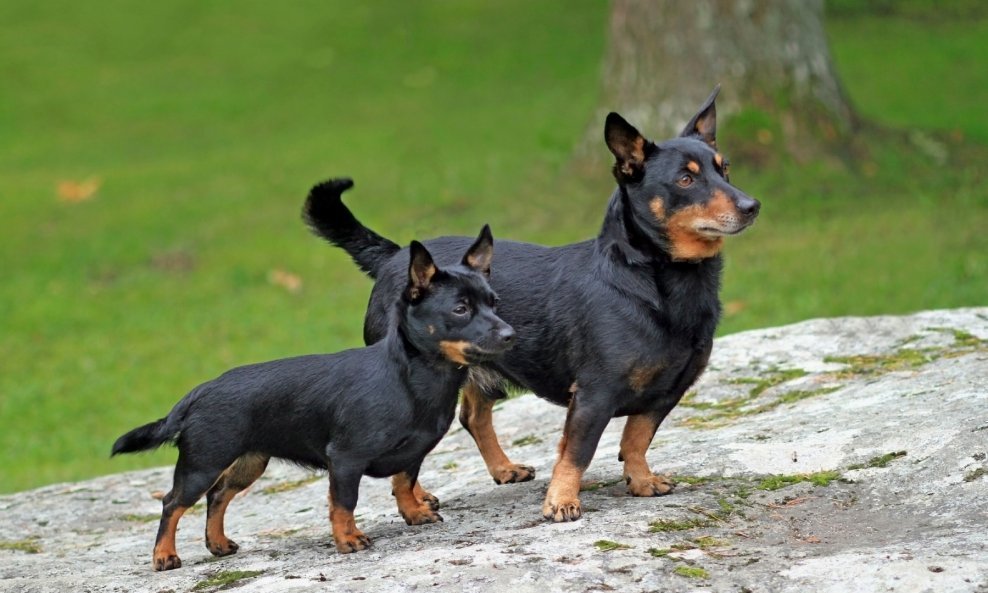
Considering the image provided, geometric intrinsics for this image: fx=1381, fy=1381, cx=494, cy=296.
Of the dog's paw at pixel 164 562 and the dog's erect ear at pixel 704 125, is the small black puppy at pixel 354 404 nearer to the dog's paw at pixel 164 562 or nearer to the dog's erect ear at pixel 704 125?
the dog's paw at pixel 164 562

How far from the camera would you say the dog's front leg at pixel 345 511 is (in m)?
5.86

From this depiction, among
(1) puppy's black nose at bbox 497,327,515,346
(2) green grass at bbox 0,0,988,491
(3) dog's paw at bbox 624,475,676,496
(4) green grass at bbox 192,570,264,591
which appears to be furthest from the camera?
(2) green grass at bbox 0,0,988,491

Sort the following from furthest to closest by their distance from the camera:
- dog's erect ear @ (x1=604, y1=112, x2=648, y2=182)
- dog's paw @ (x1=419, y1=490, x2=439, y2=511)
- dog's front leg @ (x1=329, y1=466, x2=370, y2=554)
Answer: dog's paw @ (x1=419, y1=490, x2=439, y2=511), dog's erect ear @ (x1=604, y1=112, x2=648, y2=182), dog's front leg @ (x1=329, y1=466, x2=370, y2=554)

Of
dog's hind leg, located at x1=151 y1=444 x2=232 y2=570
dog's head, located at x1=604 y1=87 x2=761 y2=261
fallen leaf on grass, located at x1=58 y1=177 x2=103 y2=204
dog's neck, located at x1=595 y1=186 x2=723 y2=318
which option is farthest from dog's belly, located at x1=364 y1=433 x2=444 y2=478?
fallen leaf on grass, located at x1=58 y1=177 x2=103 y2=204

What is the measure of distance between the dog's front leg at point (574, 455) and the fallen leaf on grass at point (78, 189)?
13.8m

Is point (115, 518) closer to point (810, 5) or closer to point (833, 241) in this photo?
point (833, 241)

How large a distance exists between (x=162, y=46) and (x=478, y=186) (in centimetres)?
1002

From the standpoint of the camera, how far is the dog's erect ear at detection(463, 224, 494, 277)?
6.09 meters

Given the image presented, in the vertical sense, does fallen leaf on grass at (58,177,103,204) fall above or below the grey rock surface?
above

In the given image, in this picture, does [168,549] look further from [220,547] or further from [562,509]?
[562,509]

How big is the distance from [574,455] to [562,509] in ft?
0.87

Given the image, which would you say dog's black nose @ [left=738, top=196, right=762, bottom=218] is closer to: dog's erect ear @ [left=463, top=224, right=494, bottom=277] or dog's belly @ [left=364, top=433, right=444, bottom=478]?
dog's erect ear @ [left=463, top=224, right=494, bottom=277]

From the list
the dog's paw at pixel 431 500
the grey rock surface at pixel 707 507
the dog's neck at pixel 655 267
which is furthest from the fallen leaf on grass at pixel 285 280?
the dog's neck at pixel 655 267

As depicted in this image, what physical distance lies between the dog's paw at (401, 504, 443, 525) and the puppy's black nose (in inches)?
40.4
